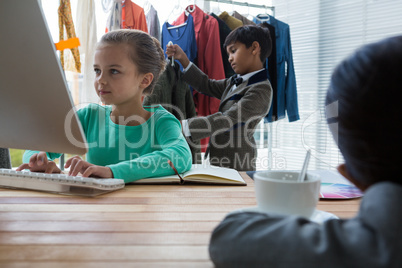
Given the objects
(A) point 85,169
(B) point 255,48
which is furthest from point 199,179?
(B) point 255,48

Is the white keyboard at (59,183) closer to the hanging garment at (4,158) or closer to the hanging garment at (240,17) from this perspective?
the hanging garment at (4,158)

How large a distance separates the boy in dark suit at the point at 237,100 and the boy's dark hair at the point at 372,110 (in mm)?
1457

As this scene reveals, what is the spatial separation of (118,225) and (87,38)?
6.46 feet

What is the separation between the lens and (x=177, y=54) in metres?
2.14

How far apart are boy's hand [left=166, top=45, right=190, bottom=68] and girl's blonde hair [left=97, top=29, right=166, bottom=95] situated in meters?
0.82

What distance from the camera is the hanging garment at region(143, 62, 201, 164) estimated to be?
2.10m

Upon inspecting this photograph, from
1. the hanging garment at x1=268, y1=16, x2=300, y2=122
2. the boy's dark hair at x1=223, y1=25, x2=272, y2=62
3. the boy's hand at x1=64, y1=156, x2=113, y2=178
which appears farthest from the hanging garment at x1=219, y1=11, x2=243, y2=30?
the boy's hand at x1=64, y1=156, x2=113, y2=178

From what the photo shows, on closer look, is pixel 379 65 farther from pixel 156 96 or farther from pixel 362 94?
pixel 156 96

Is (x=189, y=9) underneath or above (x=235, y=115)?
above

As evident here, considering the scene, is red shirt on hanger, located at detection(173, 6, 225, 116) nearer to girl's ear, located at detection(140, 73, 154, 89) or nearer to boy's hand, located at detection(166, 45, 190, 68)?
boy's hand, located at detection(166, 45, 190, 68)

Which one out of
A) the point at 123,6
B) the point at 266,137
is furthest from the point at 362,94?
the point at 266,137

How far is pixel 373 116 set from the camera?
1.00 feet

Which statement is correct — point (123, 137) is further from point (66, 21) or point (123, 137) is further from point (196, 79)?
point (66, 21)

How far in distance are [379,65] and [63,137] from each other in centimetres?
46
